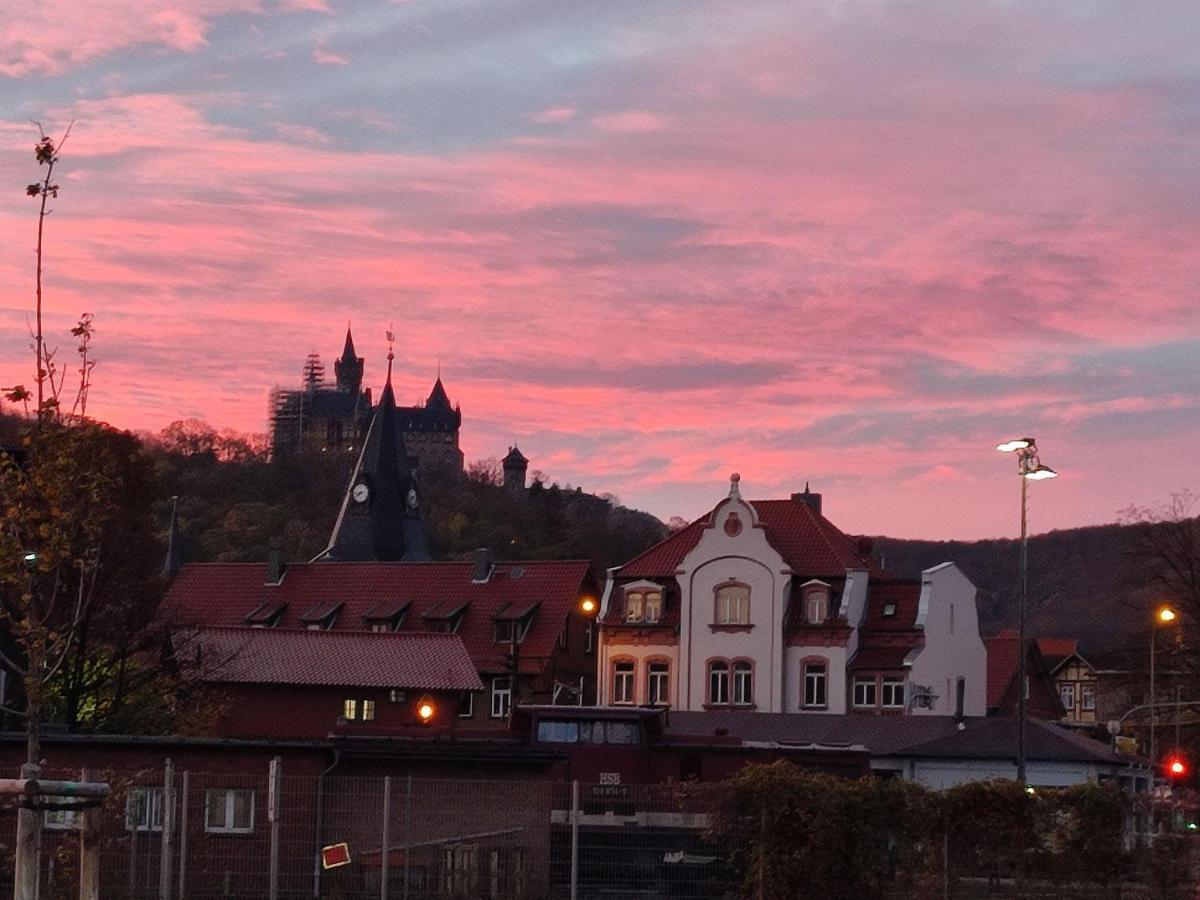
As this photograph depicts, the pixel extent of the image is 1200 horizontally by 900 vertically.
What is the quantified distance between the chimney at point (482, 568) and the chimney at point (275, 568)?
9826 millimetres

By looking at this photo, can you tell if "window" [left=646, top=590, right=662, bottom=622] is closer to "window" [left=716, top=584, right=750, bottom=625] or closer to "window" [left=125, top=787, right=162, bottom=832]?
"window" [left=716, top=584, right=750, bottom=625]

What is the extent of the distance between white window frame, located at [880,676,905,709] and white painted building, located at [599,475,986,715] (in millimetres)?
38

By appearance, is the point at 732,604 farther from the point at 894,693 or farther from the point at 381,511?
the point at 381,511

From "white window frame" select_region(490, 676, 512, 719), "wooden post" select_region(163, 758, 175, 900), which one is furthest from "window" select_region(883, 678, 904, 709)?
"wooden post" select_region(163, 758, 175, 900)

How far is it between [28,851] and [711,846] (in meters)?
11.5

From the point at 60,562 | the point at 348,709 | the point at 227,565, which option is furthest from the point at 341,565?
the point at 60,562

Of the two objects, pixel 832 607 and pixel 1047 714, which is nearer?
pixel 832 607

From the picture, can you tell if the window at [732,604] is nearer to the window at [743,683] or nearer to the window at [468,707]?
the window at [743,683]

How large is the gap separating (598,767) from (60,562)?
24.9 meters

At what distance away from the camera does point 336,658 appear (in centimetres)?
6159

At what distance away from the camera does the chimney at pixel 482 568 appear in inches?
3396

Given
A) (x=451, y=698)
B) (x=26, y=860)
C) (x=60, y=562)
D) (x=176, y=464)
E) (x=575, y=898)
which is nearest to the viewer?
(x=26, y=860)

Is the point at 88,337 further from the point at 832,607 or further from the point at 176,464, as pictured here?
the point at 176,464

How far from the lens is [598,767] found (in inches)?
1667
